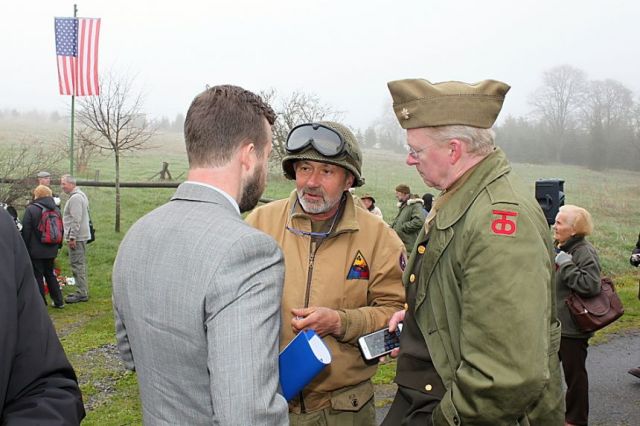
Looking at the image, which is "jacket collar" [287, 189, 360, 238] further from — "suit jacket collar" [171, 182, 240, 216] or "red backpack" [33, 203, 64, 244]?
"red backpack" [33, 203, 64, 244]

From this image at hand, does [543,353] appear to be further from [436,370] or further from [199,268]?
[199,268]

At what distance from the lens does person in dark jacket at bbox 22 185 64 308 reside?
8891 millimetres

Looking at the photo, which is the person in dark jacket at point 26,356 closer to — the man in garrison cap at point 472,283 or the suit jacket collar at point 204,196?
the suit jacket collar at point 204,196

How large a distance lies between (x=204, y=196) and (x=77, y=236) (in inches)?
351

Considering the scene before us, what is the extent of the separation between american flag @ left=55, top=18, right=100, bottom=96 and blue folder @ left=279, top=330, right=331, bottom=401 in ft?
41.6

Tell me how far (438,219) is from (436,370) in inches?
23.4

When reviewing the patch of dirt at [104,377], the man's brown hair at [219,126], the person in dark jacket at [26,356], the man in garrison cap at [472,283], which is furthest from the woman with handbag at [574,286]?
the patch of dirt at [104,377]

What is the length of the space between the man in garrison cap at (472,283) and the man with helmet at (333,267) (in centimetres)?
53

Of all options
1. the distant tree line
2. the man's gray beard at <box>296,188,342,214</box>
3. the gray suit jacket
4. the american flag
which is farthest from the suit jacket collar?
the distant tree line

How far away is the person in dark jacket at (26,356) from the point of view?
4.53 ft

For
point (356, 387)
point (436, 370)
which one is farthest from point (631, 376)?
point (436, 370)

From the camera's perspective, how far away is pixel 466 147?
2.18m

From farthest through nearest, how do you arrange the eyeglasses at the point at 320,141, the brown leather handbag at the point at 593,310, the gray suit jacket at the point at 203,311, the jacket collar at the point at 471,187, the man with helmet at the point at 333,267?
the brown leather handbag at the point at 593,310 < the eyeglasses at the point at 320,141 < the man with helmet at the point at 333,267 < the jacket collar at the point at 471,187 < the gray suit jacket at the point at 203,311

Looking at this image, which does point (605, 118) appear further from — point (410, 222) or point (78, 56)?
point (78, 56)
